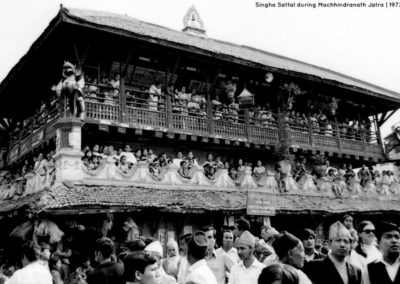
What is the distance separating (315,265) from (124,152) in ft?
37.5

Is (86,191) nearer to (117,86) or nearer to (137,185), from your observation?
(137,185)

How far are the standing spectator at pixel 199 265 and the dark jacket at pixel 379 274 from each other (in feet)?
5.52

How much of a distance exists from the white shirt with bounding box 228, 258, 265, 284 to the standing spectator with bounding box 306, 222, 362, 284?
954 mm

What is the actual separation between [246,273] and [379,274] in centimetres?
168

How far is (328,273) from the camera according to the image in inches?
184

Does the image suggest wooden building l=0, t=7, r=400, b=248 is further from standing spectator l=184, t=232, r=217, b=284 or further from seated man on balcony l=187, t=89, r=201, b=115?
standing spectator l=184, t=232, r=217, b=284

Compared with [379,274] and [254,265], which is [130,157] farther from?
[379,274]

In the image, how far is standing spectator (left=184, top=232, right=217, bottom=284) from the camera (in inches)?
171

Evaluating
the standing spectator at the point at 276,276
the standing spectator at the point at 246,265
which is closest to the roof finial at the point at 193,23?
the standing spectator at the point at 246,265

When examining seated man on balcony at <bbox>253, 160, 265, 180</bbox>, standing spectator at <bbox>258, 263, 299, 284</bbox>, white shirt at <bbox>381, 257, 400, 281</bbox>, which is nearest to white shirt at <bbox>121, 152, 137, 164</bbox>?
seated man on balcony at <bbox>253, 160, 265, 180</bbox>

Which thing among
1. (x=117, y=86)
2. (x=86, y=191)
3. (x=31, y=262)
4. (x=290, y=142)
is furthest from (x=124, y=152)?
(x=31, y=262)

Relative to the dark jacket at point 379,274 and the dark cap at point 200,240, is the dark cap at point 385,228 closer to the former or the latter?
the dark jacket at point 379,274

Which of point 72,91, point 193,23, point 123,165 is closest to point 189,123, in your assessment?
point 123,165

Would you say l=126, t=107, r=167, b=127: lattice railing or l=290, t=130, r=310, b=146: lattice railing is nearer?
l=126, t=107, r=167, b=127: lattice railing
